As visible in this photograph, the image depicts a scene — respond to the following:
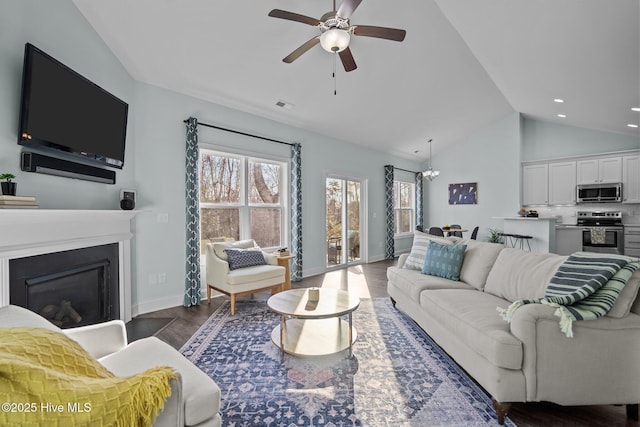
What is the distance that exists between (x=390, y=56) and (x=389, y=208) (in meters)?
4.13

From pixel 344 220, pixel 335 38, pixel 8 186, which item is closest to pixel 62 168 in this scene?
pixel 8 186

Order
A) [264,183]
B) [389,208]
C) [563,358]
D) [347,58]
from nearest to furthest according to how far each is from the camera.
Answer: [563,358]
[347,58]
[264,183]
[389,208]

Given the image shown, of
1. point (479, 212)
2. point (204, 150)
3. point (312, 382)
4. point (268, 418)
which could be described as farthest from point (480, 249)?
point (479, 212)

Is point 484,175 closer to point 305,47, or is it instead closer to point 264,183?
point 264,183

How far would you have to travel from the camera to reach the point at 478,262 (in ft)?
10.00

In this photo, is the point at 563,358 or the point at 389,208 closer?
the point at 563,358

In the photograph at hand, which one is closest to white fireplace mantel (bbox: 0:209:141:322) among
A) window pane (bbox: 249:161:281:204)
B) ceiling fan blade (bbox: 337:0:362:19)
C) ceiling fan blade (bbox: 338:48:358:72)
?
window pane (bbox: 249:161:281:204)

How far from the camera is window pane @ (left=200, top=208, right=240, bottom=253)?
168 inches

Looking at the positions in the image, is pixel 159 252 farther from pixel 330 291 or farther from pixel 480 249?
pixel 480 249

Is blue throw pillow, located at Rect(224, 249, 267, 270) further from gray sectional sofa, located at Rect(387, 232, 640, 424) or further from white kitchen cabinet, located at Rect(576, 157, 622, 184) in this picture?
white kitchen cabinet, located at Rect(576, 157, 622, 184)

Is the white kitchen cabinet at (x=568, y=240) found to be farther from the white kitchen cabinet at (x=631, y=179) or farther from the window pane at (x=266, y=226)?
the window pane at (x=266, y=226)

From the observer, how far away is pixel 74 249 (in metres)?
2.54

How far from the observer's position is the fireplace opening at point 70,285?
2.07m

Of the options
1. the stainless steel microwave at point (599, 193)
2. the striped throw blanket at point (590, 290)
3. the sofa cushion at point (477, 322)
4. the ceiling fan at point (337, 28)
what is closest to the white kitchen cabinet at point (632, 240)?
the stainless steel microwave at point (599, 193)
